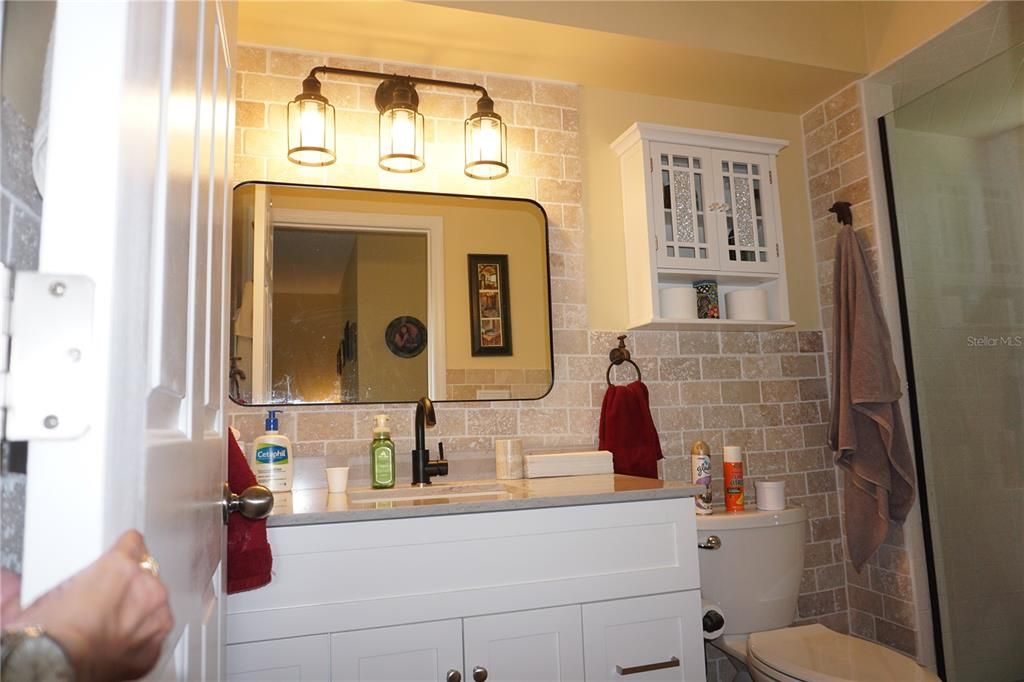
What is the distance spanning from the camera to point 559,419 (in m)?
2.22

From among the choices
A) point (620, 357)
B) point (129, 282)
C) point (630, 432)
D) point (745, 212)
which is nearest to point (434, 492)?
point (630, 432)

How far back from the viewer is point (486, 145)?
2.16m

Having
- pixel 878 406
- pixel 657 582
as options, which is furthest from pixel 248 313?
pixel 878 406

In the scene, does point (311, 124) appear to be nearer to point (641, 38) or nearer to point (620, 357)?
point (641, 38)

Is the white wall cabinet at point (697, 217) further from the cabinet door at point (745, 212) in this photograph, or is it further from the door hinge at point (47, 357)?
the door hinge at point (47, 357)

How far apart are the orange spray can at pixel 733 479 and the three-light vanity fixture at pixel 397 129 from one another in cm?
117

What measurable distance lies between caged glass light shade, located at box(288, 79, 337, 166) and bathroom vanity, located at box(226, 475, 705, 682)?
100cm

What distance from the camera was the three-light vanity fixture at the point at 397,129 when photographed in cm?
199

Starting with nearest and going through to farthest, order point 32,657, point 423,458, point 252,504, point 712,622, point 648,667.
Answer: point 32,657 < point 252,504 < point 648,667 < point 712,622 < point 423,458

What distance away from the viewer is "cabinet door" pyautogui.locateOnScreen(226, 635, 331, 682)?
1.26m

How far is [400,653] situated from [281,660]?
0.23m

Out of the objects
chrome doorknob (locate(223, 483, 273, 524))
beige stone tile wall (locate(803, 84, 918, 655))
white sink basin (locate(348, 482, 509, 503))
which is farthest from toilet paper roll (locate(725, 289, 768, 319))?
chrome doorknob (locate(223, 483, 273, 524))

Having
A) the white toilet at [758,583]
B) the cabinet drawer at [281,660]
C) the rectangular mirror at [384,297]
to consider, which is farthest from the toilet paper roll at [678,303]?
the cabinet drawer at [281,660]

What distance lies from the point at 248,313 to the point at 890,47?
2.31m
